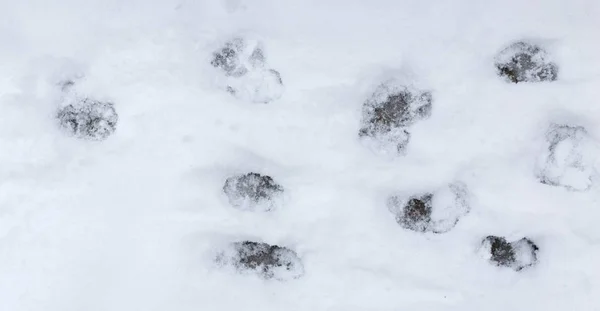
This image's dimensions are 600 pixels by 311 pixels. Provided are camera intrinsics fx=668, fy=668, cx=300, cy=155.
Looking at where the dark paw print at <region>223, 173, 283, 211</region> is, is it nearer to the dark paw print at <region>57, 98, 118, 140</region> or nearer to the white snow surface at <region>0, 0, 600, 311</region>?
the white snow surface at <region>0, 0, 600, 311</region>

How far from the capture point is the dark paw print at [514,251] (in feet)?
6.63

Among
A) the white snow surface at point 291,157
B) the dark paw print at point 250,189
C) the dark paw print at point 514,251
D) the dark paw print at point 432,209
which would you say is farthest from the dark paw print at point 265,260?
the dark paw print at point 514,251

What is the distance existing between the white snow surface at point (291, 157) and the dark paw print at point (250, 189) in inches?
1.1

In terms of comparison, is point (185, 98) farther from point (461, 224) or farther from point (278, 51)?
point (461, 224)

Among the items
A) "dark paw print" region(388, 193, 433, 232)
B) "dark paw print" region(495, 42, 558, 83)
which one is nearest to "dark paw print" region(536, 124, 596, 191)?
"dark paw print" region(495, 42, 558, 83)

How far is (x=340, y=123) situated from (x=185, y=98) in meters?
0.46

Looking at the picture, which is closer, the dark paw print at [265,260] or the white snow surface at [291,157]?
the white snow surface at [291,157]

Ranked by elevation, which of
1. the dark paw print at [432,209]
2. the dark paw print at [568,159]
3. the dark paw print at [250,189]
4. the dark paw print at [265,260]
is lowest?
the dark paw print at [265,260]

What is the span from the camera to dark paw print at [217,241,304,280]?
203cm

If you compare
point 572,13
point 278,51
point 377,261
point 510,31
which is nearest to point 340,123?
point 278,51

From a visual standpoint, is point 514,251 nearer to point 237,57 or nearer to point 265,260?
point 265,260

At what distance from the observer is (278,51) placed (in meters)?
1.94

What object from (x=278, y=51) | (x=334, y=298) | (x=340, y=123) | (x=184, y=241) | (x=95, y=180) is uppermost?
(x=278, y=51)

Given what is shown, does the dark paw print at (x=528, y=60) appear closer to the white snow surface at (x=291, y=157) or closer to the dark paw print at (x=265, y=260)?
the white snow surface at (x=291, y=157)
